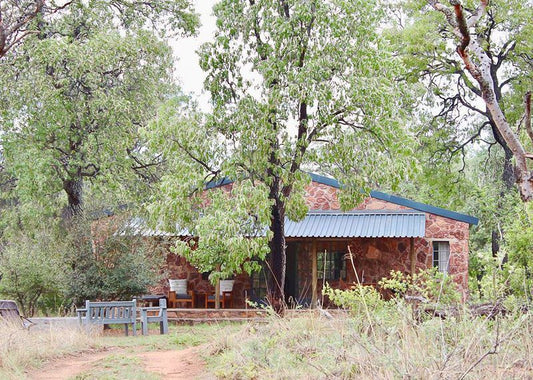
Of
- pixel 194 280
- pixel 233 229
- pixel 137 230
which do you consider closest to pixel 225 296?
pixel 194 280

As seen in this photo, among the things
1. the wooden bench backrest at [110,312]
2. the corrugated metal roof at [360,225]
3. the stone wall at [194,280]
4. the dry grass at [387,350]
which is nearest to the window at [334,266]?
the corrugated metal roof at [360,225]

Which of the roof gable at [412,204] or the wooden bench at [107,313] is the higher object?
the roof gable at [412,204]

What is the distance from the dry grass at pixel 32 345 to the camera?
859cm

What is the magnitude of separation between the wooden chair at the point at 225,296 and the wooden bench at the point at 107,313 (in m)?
5.14

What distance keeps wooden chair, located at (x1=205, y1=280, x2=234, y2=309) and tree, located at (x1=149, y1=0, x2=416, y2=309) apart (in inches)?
245

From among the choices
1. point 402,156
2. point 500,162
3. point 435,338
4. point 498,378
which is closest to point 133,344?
point 402,156

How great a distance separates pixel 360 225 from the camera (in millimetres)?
18562

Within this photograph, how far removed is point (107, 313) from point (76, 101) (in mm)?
6523

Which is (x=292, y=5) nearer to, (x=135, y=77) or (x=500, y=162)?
(x=135, y=77)

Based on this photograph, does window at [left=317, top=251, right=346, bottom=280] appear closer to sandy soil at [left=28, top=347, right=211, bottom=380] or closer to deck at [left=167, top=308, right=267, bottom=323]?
deck at [left=167, top=308, right=267, bottom=323]

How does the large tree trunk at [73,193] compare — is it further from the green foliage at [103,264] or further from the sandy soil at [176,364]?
the sandy soil at [176,364]

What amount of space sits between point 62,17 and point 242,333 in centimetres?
1266

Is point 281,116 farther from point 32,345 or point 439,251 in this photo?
point 439,251

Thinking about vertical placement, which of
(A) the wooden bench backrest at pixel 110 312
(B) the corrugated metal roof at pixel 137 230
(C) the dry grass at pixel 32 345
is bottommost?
(C) the dry grass at pixel 32 345
